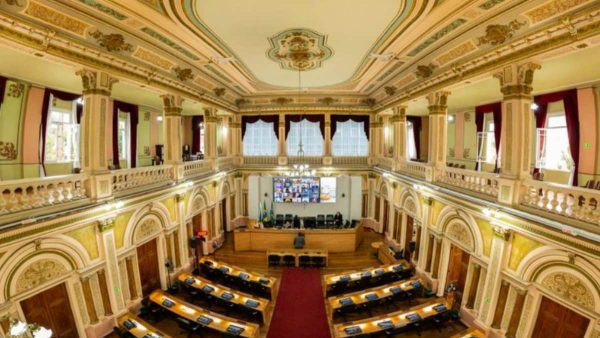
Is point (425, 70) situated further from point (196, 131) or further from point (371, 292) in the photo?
point (196, 131)

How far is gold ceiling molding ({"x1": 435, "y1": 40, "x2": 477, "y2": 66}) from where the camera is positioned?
659 centimetres

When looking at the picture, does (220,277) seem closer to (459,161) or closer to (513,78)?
(513,78)

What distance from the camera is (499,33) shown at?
572cm

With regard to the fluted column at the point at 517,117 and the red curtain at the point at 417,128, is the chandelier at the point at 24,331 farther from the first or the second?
the red curtain at the point at 417,128

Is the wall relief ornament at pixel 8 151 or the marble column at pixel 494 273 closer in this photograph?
the marble column at pixel 494 273

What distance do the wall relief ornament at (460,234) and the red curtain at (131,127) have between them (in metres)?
13.2

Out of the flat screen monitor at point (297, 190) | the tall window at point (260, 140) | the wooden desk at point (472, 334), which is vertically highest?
the tall window at point (260, 140)

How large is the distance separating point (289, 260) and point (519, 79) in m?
9.81

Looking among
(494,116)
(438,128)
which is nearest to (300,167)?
(438,128)

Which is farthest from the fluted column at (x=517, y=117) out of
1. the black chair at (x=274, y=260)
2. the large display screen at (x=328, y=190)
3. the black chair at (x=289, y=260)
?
the large display screen at (x=328, y=190)

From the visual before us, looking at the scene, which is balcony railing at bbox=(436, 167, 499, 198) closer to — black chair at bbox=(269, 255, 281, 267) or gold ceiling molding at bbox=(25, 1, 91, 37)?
black chair at bbox=(269, 255, 281, 267)

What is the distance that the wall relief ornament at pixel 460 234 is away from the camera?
314 inches

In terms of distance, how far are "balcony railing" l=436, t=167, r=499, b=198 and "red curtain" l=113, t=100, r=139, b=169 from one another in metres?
13.0

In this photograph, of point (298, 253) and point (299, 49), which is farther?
point (298, 253)
